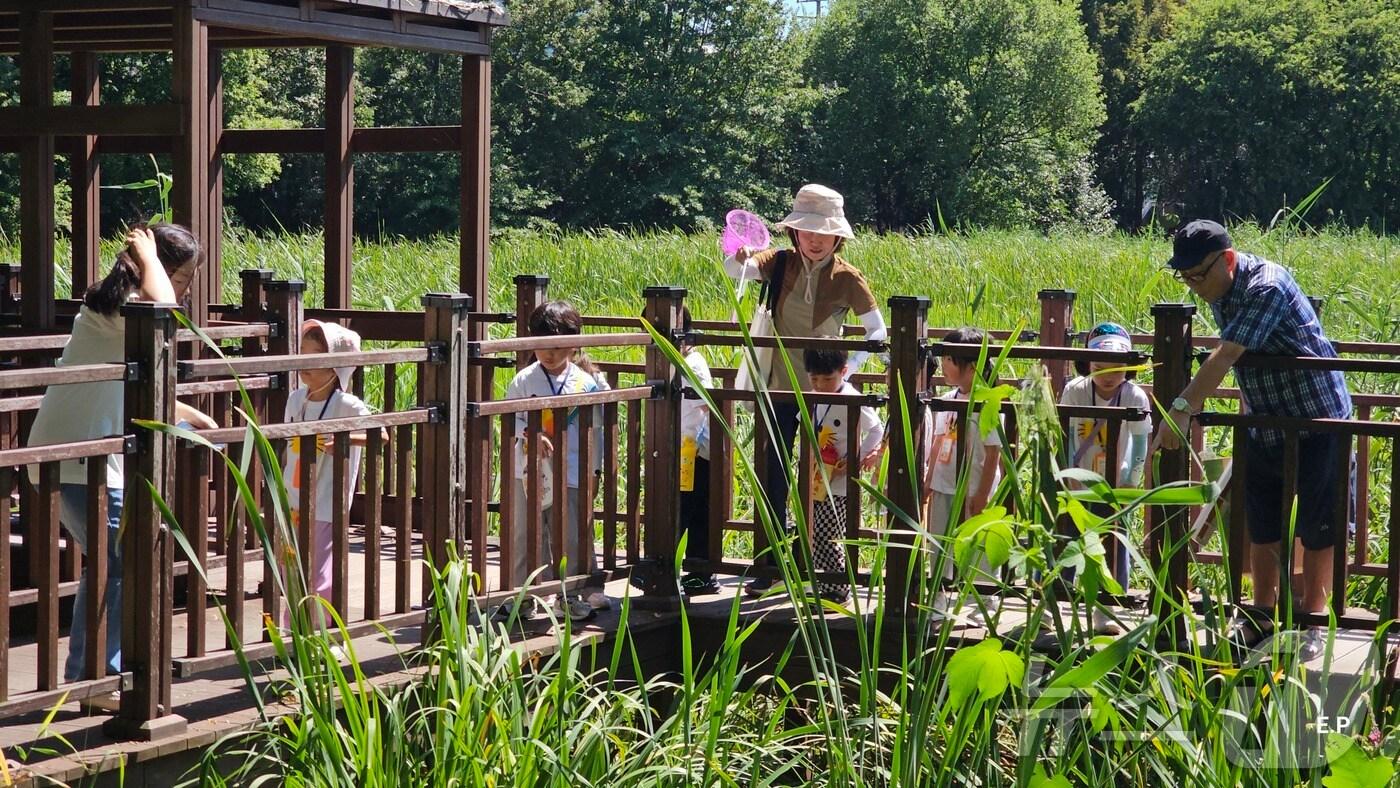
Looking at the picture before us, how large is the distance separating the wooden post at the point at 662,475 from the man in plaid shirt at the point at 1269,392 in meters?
1.72

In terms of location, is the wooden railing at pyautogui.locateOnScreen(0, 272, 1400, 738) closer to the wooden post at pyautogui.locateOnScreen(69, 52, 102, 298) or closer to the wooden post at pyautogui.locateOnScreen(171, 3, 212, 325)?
the wooden post at pyautogui.locateOnScreen(171, 3, 212, 325)

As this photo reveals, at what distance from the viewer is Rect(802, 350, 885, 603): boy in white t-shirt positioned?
5898 millimetres

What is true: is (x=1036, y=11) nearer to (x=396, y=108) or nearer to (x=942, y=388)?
(x=396, y=108)

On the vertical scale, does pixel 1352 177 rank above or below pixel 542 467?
above

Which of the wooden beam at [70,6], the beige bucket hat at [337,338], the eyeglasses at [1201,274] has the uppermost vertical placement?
the wooden beam at [70,6]

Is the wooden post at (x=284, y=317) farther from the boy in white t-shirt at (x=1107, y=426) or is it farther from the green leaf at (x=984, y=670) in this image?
the green leaf at (x=984, y=670)

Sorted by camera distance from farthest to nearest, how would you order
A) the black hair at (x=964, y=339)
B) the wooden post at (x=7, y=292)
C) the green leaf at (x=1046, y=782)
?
1. the wooden post at (x=7, y=292)
2. the black hair at (x=964, y=339)
3. the green leaf at (x=1046, y=782)

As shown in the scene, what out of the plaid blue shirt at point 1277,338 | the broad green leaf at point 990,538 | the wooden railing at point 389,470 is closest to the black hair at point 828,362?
the wooden railing at point 389,470

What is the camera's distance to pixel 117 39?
7293mm

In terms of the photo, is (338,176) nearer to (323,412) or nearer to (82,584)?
(323,412)

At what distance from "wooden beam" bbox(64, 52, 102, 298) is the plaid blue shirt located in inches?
203

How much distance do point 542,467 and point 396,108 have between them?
40.2m

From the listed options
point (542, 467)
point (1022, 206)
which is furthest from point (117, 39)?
point (1022, 206)

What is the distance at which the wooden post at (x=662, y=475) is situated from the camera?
5.82 meters
